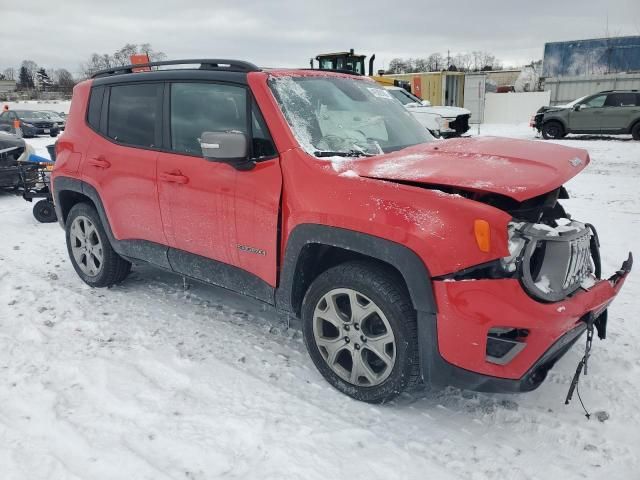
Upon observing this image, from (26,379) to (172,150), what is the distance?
179 centimetres

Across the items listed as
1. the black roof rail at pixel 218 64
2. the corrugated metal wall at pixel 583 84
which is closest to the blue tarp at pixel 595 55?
the corrugated metal wall at pixel 583 84

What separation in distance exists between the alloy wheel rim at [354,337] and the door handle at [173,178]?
138 centimetres

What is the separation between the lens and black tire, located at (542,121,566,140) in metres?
17.4

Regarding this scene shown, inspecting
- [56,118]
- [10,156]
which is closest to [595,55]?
[56,118]

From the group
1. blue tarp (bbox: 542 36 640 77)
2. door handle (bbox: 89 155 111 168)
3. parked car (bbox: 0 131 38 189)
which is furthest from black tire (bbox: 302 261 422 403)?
blue tarp (bbox: 542 36 640 77)

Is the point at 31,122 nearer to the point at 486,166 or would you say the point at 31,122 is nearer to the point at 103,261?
the point at 103,261

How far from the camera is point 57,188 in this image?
4.87 meters

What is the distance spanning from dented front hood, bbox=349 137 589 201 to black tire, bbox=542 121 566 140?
15705 millimetres

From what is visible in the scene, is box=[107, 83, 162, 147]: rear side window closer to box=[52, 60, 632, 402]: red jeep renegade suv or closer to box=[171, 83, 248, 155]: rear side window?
box=[52, 60, 632, 402]: red jeep renegade suv

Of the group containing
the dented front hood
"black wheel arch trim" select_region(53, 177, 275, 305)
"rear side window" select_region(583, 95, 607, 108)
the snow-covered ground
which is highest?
"rear side window" select_region(583, 95, 607, 108)

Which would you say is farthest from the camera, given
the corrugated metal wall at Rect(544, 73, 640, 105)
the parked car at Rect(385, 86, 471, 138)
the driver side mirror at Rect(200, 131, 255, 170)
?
the corrugated metal wall at Rect(544, 73, 640, 105)

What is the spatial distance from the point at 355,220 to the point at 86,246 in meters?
3.17

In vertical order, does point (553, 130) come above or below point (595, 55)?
below

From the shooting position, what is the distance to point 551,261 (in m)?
2.61
